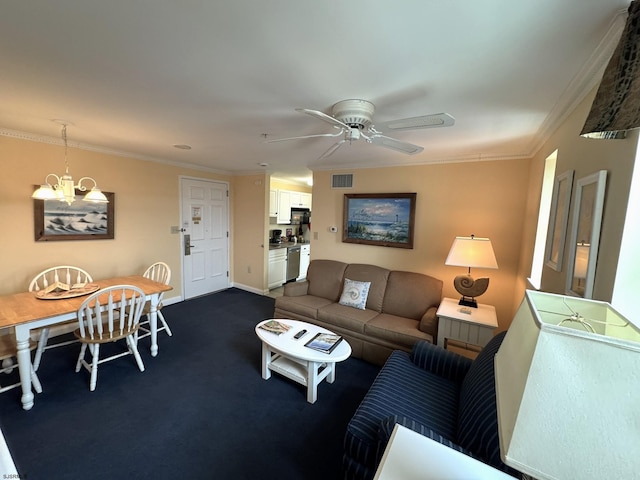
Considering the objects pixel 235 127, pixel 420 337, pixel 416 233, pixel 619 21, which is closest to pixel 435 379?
pixel 420 337

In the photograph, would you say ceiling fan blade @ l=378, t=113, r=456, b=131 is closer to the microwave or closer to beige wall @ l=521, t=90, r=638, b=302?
beige wall @ l=521, t=90, r=638, b=302

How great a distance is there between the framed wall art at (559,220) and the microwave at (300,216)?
4816 mm

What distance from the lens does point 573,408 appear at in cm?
49

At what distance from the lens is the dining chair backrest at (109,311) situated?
219 centimetres

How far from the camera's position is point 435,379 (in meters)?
2.01

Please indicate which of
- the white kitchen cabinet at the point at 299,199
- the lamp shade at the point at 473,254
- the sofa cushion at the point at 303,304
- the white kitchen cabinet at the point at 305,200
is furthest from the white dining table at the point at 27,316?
the white kitchen cabinet at the point at 305,200

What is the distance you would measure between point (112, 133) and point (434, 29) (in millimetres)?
3022

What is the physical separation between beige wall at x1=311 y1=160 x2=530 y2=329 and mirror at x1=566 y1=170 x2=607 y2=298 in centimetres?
173

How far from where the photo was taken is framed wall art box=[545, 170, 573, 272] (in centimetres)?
159

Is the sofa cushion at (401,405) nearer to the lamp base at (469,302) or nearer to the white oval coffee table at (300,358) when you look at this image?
the white oval coffee table at (300,358)

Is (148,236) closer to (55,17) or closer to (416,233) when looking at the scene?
(55,17)

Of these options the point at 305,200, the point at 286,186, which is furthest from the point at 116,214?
the point at 305,200

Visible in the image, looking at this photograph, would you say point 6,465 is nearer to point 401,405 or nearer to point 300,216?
point 401,405

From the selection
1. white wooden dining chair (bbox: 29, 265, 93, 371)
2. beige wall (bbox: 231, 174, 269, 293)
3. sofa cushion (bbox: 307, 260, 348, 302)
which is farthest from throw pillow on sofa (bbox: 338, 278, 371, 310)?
white wooden dining chair (bbox: 29, 265, 93, 371)
